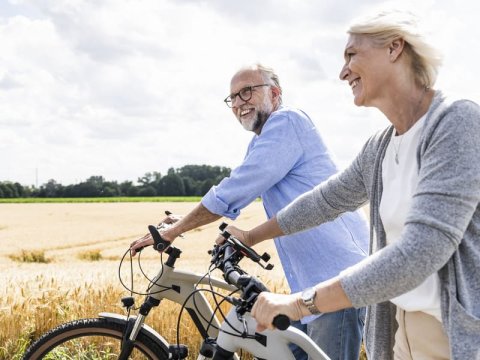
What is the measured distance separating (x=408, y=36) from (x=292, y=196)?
1348mm

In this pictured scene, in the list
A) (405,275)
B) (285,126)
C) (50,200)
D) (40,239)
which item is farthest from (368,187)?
(50,200)

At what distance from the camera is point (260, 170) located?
9.94 feet

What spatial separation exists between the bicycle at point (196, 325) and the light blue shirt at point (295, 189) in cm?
29

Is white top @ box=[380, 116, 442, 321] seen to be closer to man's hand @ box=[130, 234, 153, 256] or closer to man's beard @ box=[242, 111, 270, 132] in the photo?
man's beard @ box=[242, 111, 270, 132]

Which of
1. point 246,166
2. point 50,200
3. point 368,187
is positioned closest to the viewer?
point 368,187

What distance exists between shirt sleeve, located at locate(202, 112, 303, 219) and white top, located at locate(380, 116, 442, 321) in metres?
0.97

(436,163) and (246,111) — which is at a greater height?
(246,111)

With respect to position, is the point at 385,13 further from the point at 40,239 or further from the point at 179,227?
the point at 40,239

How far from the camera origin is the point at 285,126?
3123 mm

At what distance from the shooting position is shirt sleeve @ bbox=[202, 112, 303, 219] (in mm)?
3000

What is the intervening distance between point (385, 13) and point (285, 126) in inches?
47.0

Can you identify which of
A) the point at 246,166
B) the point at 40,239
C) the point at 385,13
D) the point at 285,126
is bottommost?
the point at 40,239

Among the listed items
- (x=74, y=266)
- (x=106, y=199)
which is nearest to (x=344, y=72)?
(x=74, y=266)

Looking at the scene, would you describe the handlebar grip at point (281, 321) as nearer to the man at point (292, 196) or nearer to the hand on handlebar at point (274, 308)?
the hand on handlebar at point (274, 308)
